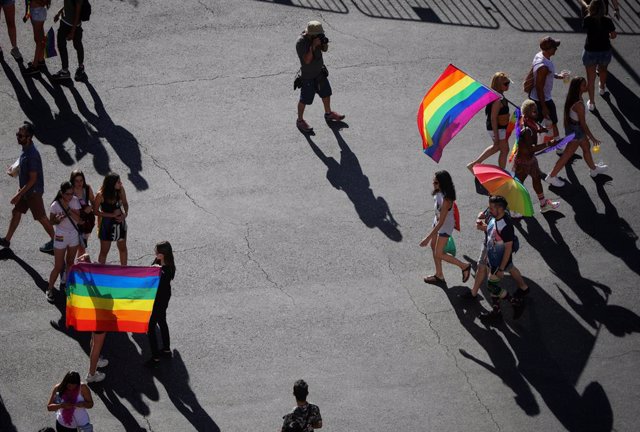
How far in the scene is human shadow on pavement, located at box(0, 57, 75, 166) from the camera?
13617 mm

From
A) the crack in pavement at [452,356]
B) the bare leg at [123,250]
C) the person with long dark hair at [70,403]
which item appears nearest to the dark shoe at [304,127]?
the crack in pavement at [452,356]

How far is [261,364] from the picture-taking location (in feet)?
33.9

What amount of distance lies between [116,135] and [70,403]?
5.95 metres

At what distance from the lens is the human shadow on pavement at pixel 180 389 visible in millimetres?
9625

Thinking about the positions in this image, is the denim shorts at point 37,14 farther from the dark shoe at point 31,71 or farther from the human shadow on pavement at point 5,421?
the human shadow on pavement at point 5,421

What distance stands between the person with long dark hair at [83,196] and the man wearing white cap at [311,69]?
431cm

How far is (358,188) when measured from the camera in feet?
43.2

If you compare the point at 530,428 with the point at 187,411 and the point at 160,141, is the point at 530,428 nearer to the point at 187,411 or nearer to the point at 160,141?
the point at 187,411

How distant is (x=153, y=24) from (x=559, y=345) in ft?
31.5

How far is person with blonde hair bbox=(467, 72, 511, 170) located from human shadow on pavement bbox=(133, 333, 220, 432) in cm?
557

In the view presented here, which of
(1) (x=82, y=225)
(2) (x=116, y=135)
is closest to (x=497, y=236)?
(1) (x=82, y=225)

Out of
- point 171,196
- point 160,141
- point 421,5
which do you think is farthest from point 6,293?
point 421,5

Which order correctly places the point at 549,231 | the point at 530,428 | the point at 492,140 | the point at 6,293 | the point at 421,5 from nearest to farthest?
the point at 530,428
the point at 6,293
the point at 549,231
the point at 492,140
the point at 421,5

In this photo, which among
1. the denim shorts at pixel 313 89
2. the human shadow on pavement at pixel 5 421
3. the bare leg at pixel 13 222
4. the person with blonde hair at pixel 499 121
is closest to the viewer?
the human shadow on pavement at pixel 5 421
